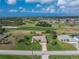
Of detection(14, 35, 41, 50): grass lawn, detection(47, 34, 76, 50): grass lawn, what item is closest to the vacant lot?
detection(14, 35, 41, 50): grass lawn

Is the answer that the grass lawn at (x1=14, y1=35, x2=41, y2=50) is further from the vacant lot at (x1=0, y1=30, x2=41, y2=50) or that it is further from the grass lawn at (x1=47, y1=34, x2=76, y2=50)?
the grass lawn at (x1=47, y1=34, x2=76, y2=50)

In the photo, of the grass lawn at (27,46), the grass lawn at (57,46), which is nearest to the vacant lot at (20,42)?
the grass lawn at (27,46)

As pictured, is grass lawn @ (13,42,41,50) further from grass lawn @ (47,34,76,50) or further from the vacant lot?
grass lawn @ (47,34,76,50)

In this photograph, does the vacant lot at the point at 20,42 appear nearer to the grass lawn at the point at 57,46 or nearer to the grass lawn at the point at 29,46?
the grass lawn at the point at 29,46

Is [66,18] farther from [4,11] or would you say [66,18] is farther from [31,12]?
[4,11]

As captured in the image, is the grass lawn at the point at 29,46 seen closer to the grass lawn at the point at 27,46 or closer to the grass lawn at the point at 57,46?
the grass lawn at the point at 27,46

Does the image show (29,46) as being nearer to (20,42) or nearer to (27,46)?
(27,46)

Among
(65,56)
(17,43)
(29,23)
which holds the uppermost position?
(29,23)

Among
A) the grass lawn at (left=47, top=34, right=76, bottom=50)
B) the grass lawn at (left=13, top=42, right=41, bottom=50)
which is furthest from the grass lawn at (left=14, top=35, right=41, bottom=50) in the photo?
the grass lawn at (left=47, top=34, right=76, bottom=50)

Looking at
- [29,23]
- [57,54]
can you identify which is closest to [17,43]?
[29,23]

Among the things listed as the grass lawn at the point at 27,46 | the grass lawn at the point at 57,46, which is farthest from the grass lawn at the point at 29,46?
the grass lawn at the point at 57,46

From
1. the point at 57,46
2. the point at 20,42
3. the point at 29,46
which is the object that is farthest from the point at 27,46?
the point at 57,46
